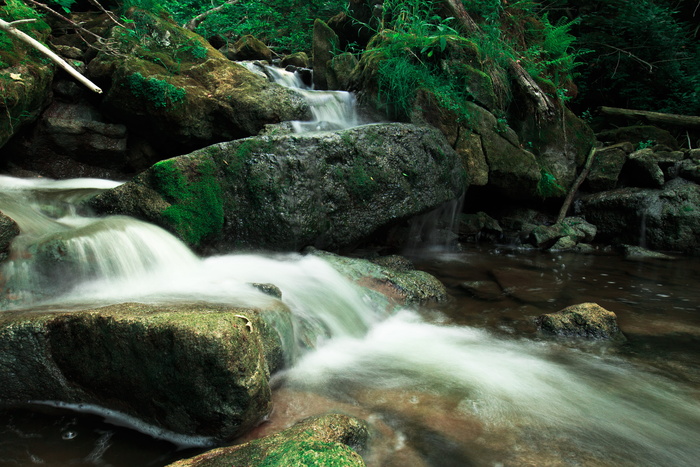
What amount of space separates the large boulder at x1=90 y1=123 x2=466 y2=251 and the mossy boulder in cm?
164

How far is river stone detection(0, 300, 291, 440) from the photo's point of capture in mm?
2236

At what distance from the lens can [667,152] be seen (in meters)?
8.95

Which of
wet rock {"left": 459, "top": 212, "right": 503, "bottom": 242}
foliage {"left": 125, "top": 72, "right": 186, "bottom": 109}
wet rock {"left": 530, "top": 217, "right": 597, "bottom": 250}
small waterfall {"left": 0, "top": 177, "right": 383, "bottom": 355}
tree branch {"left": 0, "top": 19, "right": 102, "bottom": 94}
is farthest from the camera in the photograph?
wet rock {"left": 459, "top": 212, "right": 503, "bottom": 242}

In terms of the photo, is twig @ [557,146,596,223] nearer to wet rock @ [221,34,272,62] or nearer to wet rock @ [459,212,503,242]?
wet rock @ [459,212,503,242]

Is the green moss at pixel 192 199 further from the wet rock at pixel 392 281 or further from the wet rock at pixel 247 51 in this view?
the wet rock at pixel 247 51

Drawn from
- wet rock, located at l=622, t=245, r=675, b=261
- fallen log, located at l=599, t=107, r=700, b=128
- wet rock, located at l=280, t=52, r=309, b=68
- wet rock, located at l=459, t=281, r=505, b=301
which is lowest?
wet rock, located at l=459, t=281, r=505, b=301

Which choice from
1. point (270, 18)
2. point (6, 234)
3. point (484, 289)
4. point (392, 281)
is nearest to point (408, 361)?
point (392, 281)

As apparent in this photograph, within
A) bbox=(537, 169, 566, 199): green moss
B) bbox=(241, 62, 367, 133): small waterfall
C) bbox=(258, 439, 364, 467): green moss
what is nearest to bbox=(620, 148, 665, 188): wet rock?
bbox=(537, 169, 566, 199): green moss

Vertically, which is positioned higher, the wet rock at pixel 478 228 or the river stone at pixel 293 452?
the wet rock at pixel 478 228

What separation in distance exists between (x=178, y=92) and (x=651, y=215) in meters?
8.83

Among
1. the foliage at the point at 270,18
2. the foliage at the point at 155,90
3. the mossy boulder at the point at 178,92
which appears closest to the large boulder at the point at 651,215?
the mossy boulder at the point at 178,92

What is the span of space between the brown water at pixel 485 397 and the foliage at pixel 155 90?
175 inches

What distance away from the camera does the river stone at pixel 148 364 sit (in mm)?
2236

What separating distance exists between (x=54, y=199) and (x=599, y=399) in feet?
18.4
